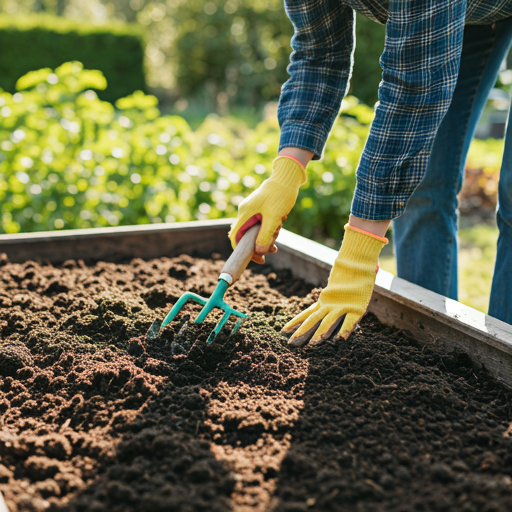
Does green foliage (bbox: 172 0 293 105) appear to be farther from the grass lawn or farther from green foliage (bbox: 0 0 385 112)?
the grass lawn

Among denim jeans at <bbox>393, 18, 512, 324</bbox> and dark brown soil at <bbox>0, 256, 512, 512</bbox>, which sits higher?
denim jeans at <bbox>393, 18, 512, 324</bbox>

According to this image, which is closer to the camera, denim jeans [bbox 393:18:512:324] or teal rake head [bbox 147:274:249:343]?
teal rake head [bbox 147:274:249:343]

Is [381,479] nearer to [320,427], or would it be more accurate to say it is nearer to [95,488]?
[320,427]

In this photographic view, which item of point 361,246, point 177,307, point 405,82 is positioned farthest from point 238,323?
point 405,82

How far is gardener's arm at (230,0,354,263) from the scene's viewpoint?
1.86 meters

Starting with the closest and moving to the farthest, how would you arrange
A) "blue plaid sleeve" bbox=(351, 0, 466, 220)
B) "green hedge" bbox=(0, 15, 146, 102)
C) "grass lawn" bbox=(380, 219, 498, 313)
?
"blue plaid sleeve" bbox=(351, 0, 466, 220), "grass lawn" bbox=(380, 219, 498, 313), "green hedge" bbox=(0, 15, 146, 102)

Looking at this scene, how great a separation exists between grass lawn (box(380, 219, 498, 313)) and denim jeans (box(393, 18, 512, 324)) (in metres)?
1.01

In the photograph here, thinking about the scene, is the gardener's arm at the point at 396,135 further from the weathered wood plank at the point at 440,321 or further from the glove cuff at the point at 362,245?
the weathered wood plank at the point at 440,321

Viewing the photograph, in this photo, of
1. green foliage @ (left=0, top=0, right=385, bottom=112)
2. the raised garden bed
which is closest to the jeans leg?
the raised garden bed

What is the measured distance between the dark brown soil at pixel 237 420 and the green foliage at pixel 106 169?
1261mm

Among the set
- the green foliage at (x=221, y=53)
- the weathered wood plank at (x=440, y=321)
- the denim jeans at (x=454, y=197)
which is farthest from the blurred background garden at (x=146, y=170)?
the green foliage at (x=221, y=53)

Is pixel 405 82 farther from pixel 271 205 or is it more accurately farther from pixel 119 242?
pixel 119 242

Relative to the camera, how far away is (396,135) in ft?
4.99

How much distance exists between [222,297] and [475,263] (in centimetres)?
290
